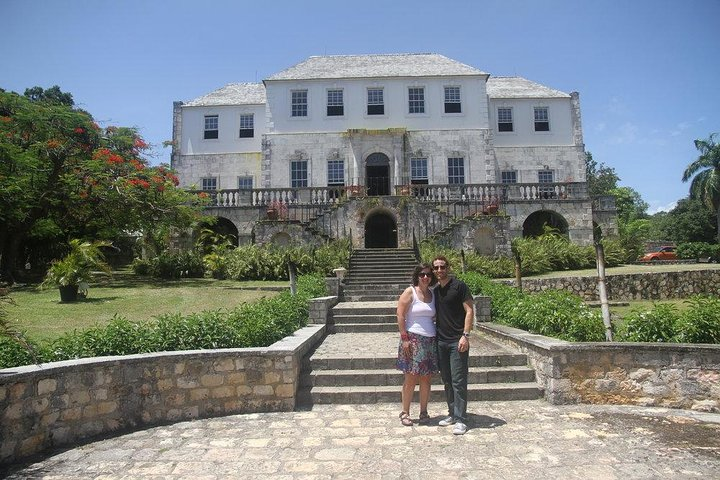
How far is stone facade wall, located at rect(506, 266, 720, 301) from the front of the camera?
1684cm

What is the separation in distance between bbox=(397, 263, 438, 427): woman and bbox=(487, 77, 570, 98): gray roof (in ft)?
83.9

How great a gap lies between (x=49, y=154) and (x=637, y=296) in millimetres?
22442

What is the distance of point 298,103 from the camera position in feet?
91.0

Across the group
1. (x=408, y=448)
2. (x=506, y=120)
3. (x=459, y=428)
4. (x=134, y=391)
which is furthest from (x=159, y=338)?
(x=506, y=120)

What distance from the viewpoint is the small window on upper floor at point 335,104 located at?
27.7 meters

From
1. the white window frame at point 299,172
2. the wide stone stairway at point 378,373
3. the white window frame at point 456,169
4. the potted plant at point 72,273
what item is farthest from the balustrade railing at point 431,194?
the wide stone stairway at point 378,373

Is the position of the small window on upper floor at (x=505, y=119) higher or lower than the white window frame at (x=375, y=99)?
lower

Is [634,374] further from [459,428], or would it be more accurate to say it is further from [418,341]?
[418,341]

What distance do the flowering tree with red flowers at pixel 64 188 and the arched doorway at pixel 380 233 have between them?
26.2ft

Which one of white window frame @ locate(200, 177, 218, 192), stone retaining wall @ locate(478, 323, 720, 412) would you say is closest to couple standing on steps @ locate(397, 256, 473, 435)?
stone retaining wall @ locate(478, 323, 720, 412)

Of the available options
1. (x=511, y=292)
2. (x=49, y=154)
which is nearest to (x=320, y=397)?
(x=511, y=292)

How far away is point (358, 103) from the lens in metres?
27.6

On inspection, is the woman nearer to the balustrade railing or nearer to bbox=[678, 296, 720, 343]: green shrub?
bbox=[678, 296, 720, 343]: green shrub

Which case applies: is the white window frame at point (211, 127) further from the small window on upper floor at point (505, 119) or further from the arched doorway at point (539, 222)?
the arched doorway at point (539, 222)
